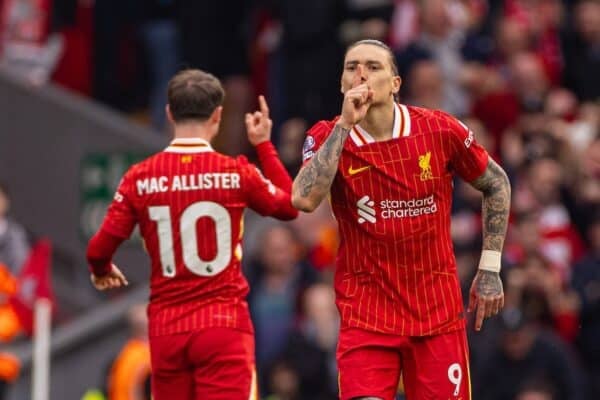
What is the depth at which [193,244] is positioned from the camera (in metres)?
10.1

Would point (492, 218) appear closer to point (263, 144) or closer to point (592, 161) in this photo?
point (263, 144)

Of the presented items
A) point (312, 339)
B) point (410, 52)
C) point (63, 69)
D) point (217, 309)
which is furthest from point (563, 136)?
point (217, 309)

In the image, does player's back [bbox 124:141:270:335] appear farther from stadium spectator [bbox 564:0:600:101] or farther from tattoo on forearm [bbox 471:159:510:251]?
stadium spectator [bbox 564:0:600:101]

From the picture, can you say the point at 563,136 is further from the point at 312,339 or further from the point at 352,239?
the point at 352,239

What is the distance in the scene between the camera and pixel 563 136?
52.7ft

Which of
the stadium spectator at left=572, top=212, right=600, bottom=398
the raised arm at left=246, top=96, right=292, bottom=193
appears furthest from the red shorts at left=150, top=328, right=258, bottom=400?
the stadium spectator at left=572, top=212, right=600, bottom=398

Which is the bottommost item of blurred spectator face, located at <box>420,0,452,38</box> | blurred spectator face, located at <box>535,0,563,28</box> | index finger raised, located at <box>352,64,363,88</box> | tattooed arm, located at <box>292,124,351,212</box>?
tattooed arm, located at <box>292,124,351,212</box>

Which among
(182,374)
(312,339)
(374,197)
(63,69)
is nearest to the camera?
(374,197)

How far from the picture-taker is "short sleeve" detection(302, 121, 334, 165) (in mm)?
9555

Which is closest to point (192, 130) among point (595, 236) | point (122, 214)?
point (122, 214)

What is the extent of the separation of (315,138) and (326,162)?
0.31 m

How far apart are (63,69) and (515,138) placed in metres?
4.95

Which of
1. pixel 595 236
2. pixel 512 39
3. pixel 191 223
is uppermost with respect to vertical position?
pixel 512 39

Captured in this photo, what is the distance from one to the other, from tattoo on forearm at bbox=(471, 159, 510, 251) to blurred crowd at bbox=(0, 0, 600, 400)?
4415 millimetres
